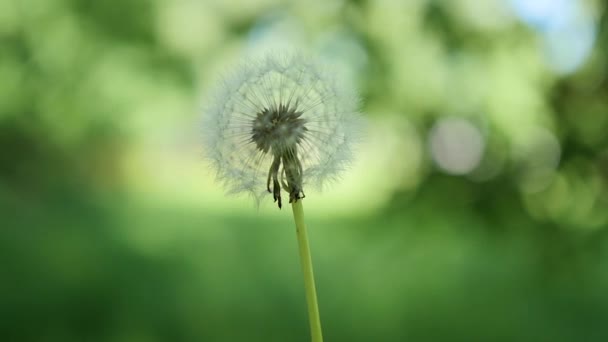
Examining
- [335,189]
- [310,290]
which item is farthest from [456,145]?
[310,290]

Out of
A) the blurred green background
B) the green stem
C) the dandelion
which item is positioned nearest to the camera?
the green stem

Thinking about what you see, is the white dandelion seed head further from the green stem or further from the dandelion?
the green stem

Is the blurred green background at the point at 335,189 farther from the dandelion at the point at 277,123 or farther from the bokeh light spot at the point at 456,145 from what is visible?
the dandelion at the point at 277,123

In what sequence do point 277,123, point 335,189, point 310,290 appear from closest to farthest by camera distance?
point 310,290
point 277,123
point 335,189

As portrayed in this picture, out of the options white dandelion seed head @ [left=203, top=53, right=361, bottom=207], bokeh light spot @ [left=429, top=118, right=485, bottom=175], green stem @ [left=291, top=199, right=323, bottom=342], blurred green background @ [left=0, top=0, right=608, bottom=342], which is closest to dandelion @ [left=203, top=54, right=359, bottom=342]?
white dandelion seed head @ [left=203, top=53, right=361, bottom=207]

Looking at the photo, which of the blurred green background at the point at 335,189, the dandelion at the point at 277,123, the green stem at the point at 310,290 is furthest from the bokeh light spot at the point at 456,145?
the green stem at the point at 310,290

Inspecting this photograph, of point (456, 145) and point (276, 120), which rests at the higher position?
point (456, 145)

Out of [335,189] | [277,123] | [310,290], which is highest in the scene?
[335,189]

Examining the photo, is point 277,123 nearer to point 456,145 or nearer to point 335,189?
point 335,189
